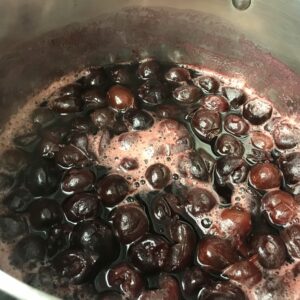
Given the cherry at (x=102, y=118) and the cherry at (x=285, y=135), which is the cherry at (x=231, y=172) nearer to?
the cherry at (x=285, y=135)

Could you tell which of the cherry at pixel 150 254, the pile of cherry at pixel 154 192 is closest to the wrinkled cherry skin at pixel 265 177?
the pile of cherry at pixel 154 192

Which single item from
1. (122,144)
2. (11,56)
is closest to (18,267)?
(122,144)

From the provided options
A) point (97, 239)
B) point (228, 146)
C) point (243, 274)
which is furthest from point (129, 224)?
point (228, 146)

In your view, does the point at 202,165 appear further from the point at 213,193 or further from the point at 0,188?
the point at 0,188

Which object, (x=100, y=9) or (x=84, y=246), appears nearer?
(x=84, y=246)

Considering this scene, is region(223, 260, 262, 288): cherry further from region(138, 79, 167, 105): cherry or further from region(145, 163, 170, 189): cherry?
region(138, 79, 167, 105): cherry

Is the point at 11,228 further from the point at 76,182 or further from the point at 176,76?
the point at 176,76
